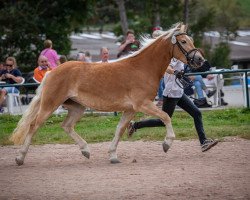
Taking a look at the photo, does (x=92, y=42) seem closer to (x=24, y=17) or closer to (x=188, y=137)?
(x=24, y=17)

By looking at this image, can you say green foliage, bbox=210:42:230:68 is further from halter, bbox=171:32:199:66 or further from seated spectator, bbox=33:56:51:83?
halter, bbox=171:32:199:66


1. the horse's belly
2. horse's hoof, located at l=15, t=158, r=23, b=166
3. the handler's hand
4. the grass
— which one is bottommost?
the grass

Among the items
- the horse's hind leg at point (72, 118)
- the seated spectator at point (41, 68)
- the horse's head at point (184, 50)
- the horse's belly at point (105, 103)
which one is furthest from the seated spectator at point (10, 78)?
the horse's head at point (184, 50)

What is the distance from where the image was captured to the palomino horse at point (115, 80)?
12180mm

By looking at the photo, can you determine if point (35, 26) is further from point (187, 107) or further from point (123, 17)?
point (187, 107)

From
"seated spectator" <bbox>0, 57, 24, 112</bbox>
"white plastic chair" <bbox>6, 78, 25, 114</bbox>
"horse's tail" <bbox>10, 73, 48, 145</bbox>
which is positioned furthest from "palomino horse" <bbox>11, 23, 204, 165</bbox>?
"white plastic chair" <bbox>6, 78, 25, 114</bbox>

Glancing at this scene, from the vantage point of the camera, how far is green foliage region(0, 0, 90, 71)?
2672 cm

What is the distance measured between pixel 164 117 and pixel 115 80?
3.22 ft

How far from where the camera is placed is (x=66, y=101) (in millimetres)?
12797

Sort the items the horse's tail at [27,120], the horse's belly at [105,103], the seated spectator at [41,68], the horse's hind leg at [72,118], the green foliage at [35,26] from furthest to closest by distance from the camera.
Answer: the green foliage at [35,26] < the seated spectator at [41,68] < the horse's hind leg at [72,118] < the horse's tail at [27,120] < the horse's belly at [105,103]

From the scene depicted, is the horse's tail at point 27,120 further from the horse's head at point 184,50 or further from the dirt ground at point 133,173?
the horse's head at point 184,50

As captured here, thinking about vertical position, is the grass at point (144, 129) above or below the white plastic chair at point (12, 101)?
above

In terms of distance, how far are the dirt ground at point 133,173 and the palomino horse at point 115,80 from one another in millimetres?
552

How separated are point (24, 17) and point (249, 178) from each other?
17363mm
